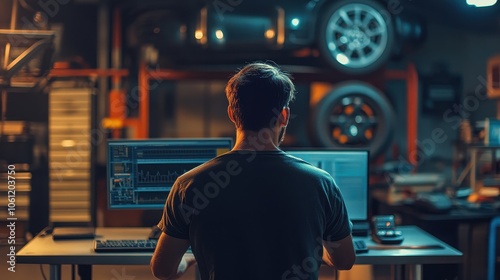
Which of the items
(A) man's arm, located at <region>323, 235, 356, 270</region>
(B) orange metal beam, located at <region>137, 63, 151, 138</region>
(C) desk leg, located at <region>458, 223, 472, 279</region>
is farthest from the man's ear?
(B) orange metal beam, located at <region>137, 63, 151, 138</region>

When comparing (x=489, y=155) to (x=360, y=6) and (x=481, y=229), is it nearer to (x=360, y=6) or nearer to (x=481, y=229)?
(x=481, y=229)

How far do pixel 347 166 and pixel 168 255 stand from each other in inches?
51.5

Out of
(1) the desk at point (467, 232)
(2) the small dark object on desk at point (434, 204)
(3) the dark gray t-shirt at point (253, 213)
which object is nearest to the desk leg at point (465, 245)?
(1) the desk at point (467, 232)

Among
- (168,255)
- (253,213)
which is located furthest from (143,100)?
(253,213)

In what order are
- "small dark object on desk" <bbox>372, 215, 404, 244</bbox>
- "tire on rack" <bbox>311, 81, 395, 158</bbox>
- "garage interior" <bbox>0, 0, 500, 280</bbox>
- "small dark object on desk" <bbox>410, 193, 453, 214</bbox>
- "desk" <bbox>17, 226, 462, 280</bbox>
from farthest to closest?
"tire on rack" <bbox>311, 81, 395, 158</bbox> < "small dark object on desk" <bbox>410, 193, 453, 214</bbox> < "garage interior" <bbox>0, 0, 500, 280</bbox> < "small dark object on desk" <bbox>372, 215, 404, 244</bbox> < "desk" <bbox>17, 226, 462, 280</bbox>

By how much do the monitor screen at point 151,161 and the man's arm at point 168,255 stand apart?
3.45ft

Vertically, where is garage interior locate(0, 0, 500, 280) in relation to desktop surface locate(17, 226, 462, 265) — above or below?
above

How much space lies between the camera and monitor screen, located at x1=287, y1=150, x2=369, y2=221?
8.75 feet

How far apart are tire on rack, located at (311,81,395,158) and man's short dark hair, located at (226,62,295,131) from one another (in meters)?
2.76

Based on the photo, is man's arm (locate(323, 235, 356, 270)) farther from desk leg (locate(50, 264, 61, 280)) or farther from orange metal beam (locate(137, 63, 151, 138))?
orange metal beam (locate(137, 63, 151, 138))

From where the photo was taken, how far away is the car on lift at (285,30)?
169 inches

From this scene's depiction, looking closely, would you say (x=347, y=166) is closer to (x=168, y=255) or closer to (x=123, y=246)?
(x=123, y=246)

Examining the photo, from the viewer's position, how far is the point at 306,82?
14.8ft

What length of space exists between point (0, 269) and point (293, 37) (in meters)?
2.61
